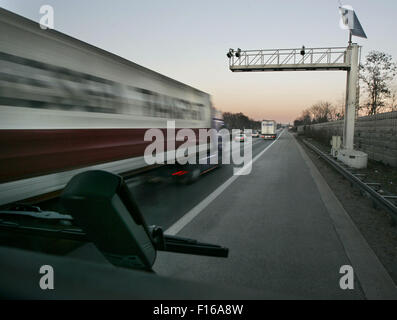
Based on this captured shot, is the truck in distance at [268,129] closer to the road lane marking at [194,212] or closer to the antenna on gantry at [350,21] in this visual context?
the antenna on gantry at [350,21]

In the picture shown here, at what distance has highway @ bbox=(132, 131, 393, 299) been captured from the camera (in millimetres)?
3498

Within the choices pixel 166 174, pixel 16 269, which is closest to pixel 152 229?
pixel 16 269

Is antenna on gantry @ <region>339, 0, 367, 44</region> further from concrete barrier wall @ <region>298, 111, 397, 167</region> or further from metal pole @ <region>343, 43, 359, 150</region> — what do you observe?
concrete barrier wall @ <region>298, 111, 397, 167</region>

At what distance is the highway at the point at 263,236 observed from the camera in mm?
3498

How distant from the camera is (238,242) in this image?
475cm

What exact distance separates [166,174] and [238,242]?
15.3 feet

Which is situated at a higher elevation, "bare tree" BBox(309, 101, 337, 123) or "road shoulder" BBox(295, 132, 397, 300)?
"bare tree" BBox(309, 101, 337, 123)

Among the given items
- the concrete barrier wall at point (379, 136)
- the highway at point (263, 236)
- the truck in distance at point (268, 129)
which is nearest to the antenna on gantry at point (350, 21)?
the concrete barrier wall at point (379, 136)

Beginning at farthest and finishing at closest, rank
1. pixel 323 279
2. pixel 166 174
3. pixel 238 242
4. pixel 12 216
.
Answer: pixel 166 174
pixel 238 242
pixel 323 279
pixel 12 216

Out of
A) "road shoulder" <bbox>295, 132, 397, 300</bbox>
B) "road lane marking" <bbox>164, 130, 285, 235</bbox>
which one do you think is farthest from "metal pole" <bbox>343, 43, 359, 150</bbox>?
"road shoulder" <bbox>295, 132, 397, 300</bbox>

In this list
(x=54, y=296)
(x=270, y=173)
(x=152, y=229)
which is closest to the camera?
(x=54, y=296)

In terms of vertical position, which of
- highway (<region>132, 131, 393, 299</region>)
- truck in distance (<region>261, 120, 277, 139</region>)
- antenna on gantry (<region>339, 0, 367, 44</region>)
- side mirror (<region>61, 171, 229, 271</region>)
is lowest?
highway (<region>132, 131, 393, 299</region>)

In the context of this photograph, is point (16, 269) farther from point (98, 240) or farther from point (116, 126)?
point (116, 126)

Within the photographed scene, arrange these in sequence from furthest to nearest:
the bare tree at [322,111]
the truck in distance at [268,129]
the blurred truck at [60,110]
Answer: the bare tree at [322,111]
the truck in distance at [268,129]
the blurred truck at [60,110]
